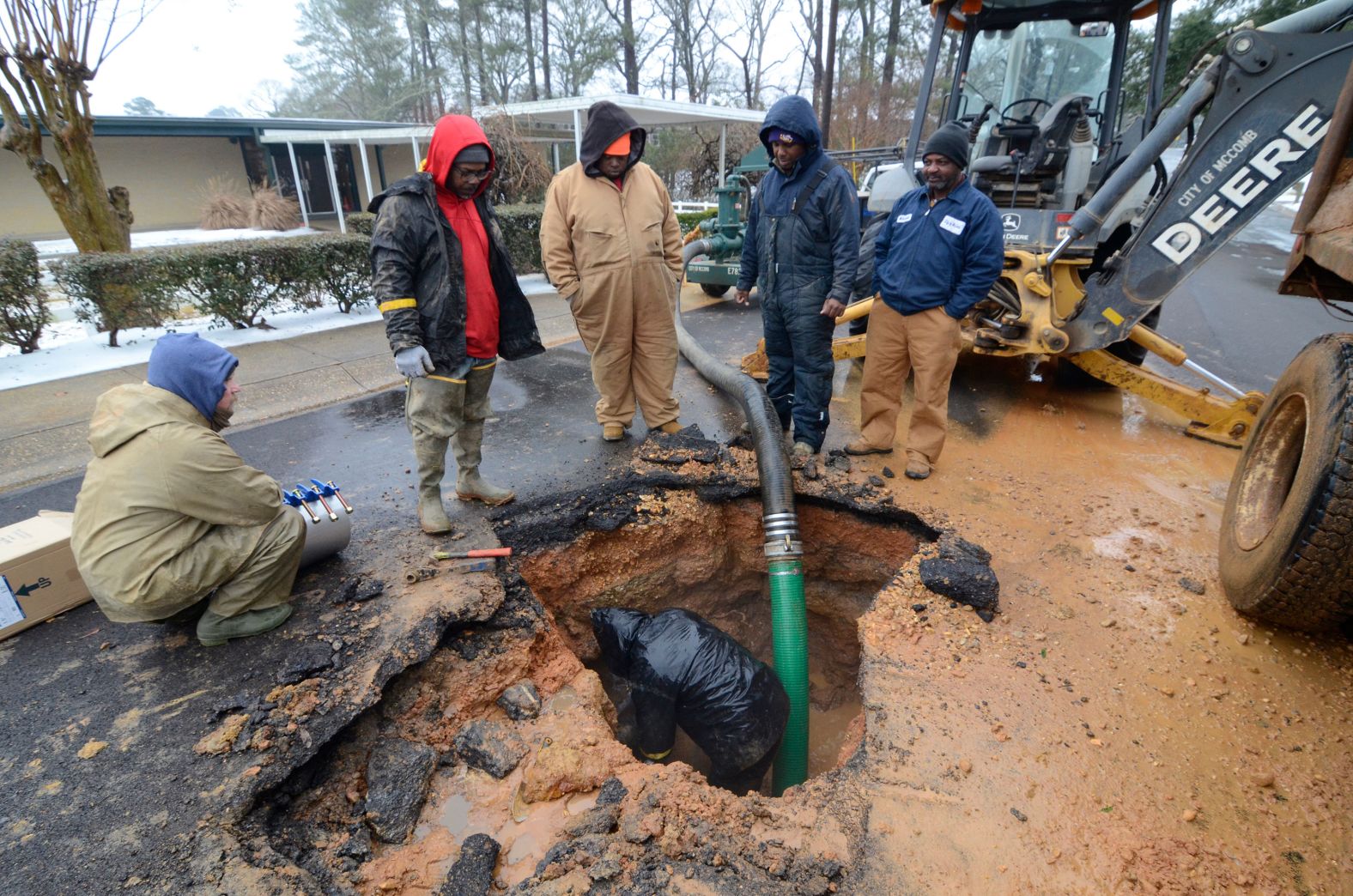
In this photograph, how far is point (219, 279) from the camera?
22.5 ft

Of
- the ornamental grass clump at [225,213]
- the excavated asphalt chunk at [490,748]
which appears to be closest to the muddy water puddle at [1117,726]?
the excavated asphalt chunk at [490,748]

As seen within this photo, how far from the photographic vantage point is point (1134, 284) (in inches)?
166

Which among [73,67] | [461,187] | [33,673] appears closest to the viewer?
[33,673]

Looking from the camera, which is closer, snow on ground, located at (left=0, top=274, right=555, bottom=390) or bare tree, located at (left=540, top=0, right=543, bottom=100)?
snow on ground, located at (left=0, top=274, right=555, bottom=390)

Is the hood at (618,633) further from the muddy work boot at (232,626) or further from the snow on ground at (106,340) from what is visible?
the snow on ground at (106,340)

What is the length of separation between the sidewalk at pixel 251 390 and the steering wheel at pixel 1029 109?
4453 mm

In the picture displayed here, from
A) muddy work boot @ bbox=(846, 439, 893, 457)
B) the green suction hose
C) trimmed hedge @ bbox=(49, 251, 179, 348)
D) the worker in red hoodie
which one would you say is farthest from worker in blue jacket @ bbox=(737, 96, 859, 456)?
trimmed hedge @ bbox=(49, 251, 179, 348)

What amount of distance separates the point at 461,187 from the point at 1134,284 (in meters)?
4.03

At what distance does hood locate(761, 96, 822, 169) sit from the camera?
11.4 feet

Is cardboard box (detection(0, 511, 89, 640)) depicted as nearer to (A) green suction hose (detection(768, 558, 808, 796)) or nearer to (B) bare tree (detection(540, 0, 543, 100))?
(A) green suction hose (detection(768, 558, 808, 796))

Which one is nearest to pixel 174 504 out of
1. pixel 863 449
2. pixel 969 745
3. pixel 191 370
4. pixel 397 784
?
pixel 191 370

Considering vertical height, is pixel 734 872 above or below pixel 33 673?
below

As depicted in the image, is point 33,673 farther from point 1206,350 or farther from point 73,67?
point 1206,350

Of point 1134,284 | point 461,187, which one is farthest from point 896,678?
point 1134,284
